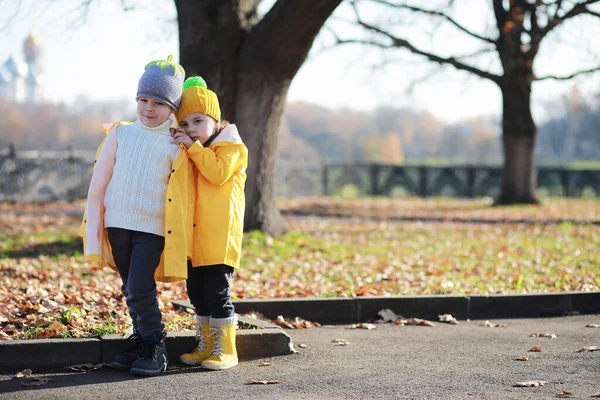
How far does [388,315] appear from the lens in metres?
6.95

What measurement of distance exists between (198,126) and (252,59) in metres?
5.96

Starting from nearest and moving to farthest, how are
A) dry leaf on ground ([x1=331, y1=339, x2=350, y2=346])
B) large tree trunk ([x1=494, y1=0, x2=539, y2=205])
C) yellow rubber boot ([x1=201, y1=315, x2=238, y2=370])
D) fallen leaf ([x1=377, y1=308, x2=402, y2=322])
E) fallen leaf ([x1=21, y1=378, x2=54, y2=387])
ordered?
fallen leaf ([x1=21, y1=378, x2=54, y2=387])
yellow rubber boot ([x1=201, y1=315, x2=238, y2=370])
dry leaf on ground ([x1=331, y1=339, x2=350, y2=346])
fallen leaf ([x1=377, y1=308, x2=402, y2=322])
large tree trunk ([x1=494, y1=0, x2=539, y2=205])

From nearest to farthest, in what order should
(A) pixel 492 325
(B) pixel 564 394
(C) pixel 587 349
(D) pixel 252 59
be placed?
(B) pixel 564 394, (C) pixel 587 349, (A) pixel 492 325, (D) pixel 252 59

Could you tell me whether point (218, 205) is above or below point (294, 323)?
above

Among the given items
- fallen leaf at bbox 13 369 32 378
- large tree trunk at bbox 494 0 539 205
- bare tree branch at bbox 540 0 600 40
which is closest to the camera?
fallen leaf at bbox 13 369 32 378

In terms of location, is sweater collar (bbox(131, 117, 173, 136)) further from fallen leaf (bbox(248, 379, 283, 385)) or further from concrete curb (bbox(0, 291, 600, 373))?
fallen leaf (bbox(248, 379, 283, 385))

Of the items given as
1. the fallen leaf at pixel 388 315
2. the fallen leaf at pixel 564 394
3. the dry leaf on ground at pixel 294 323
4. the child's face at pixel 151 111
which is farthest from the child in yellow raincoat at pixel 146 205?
the fallen leaf at pixel 388 315

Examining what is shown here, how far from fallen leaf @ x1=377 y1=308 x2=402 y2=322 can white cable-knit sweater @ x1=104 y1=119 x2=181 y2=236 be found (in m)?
2.73

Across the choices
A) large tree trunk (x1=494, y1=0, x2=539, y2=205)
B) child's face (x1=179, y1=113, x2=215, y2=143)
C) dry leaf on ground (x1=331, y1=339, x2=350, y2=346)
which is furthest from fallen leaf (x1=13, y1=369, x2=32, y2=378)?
large tree trunk (x1=494, y1=0, x2=539, y2=205)

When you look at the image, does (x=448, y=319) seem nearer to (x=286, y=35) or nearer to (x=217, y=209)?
(x=217, y=209)

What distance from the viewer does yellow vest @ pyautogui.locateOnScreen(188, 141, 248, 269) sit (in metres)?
4.78

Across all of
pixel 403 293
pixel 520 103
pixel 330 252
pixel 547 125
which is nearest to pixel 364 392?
pixel 403 293

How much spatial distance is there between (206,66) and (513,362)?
6.50 metres

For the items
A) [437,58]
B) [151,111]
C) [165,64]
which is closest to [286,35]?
[165,64]
